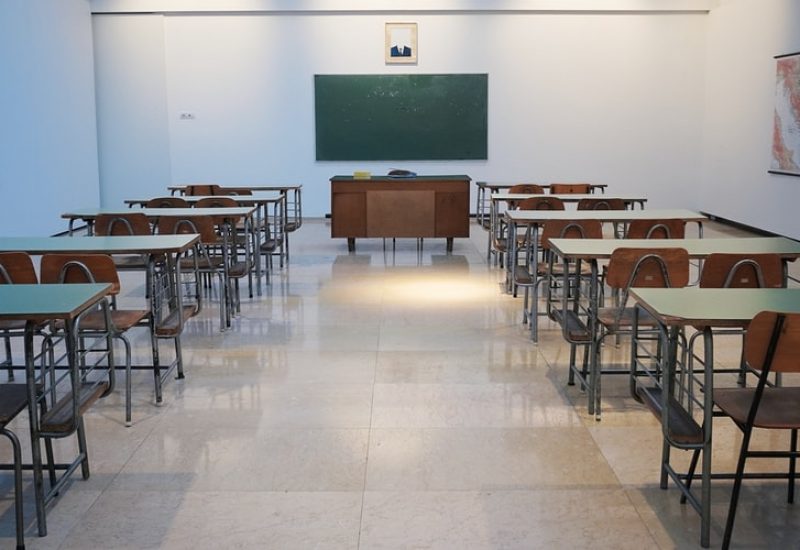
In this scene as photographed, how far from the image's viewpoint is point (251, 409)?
4398mm

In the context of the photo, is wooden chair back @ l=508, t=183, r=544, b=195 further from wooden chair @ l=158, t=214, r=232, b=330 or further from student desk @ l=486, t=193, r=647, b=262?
wooden chair @ l=158, t=214, r=232, b=330

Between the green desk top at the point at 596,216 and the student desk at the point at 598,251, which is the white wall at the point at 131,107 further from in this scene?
the student desk at the point at 598,251

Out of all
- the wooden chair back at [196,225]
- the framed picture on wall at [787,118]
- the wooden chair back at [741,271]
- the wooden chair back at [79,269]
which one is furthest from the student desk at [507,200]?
the wooden chair back at [79,269]

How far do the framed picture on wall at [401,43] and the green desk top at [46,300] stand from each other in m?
9.69

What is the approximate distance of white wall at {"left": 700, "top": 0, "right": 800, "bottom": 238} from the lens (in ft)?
33.4

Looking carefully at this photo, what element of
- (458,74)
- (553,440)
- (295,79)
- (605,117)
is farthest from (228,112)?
(553,440)

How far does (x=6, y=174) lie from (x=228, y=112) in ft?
13.1

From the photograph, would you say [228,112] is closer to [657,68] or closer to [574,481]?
[657,68]

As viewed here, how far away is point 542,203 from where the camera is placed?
24.0ft

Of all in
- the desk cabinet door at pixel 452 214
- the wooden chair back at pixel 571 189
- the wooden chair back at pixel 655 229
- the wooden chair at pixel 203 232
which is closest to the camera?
the wooden chair back at pixel 655 229

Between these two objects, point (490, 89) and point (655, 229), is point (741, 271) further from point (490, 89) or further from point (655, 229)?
point (490, 89)

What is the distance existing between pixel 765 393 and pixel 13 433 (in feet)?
8.78

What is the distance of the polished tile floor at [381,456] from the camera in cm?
305

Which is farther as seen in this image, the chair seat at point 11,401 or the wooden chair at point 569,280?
the wooden chair at point 569,280
